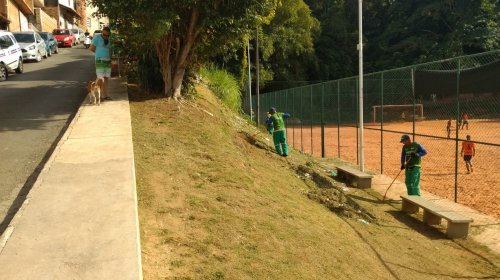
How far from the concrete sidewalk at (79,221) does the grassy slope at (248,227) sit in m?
0.27

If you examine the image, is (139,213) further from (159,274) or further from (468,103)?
(468,103)

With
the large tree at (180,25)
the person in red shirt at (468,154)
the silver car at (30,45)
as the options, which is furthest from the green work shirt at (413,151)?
the silver car at (30,45)

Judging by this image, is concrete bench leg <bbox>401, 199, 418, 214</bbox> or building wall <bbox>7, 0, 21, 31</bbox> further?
building wall <bbox>7, 0, 21, 31</bbox>

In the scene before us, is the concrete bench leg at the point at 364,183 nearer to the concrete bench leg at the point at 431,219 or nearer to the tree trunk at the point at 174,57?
the concrete bench leg at the point at 431,219

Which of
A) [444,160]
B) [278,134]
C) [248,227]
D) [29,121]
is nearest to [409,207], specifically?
[278,134]

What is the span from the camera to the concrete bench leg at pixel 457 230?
8766 millimetres

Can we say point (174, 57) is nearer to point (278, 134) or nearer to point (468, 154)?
point (278, 134)

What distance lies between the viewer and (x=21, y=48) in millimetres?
23938

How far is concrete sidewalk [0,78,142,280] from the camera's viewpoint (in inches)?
163

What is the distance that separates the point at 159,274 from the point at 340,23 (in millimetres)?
53947

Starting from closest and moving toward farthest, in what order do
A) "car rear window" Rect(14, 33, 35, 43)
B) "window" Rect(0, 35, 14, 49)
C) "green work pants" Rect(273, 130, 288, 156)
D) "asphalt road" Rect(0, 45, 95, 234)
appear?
"asphalt road" Rect(0, 45, 95, 234), "green work pants" Rect(273, 130, 288, 156), "window" Rect(0, 35, 14, 49), "car rear window" Rect(14, 33, 35, 43)

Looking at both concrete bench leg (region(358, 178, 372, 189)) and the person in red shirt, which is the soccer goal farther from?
concrete bench leg (region(358, 178, 372, 189))

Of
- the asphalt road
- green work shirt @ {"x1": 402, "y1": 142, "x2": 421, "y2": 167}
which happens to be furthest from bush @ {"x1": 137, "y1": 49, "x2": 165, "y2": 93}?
green work shirt @ {"x1": 402, "y1": 142, "x2": 421, "y2": 167}

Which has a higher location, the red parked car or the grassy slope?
the red parked car
